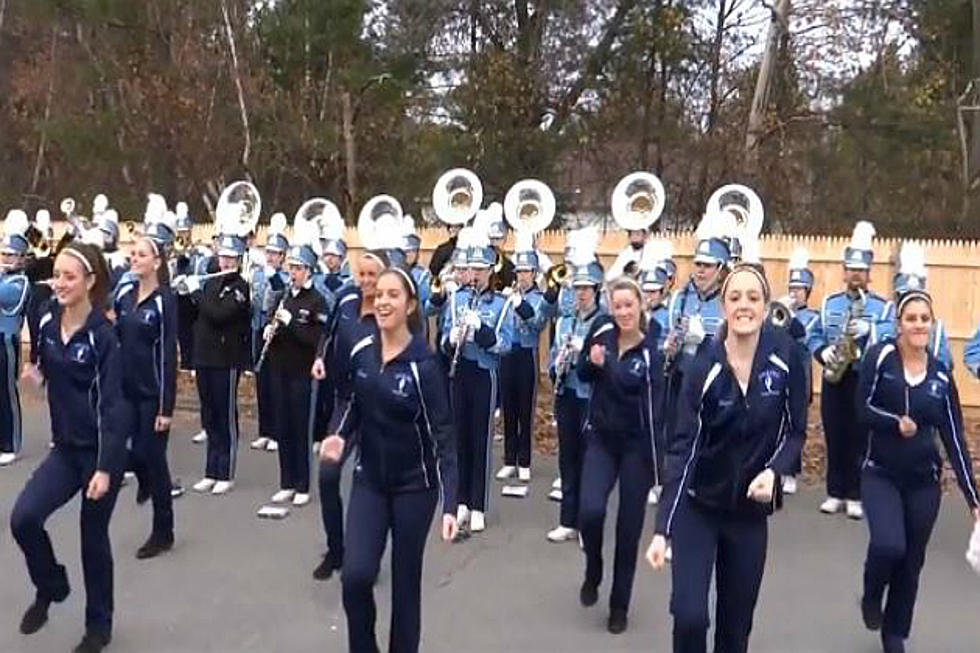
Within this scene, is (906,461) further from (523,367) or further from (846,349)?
(523,367)

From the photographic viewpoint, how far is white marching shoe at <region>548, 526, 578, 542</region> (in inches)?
322

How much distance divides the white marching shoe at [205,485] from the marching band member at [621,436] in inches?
143

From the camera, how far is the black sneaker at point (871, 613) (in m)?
6.30

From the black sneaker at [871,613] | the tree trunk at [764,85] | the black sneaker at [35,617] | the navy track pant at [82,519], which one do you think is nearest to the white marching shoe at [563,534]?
the black sneaker at [871,613]

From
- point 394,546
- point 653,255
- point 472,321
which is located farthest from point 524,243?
point 394,546

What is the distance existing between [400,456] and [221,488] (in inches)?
173

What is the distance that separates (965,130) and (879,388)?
14336 millimetres

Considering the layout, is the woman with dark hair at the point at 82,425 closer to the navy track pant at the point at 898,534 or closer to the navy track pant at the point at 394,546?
the navy track pant at the point at 394,546

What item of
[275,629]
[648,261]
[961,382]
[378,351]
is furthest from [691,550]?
[961,382]

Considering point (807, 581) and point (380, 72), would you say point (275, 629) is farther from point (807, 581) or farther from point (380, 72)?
point (380, 72)

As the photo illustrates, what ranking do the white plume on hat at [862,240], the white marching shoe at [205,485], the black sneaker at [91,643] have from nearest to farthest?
1. the black sneaker at [91,643]
2. the white plume on hat at [862,240]
3. the white marching shoe at [205,485]

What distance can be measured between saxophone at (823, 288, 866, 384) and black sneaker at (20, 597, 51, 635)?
5430 mm

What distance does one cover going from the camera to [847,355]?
348 inches

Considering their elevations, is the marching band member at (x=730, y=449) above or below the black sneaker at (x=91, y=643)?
above
